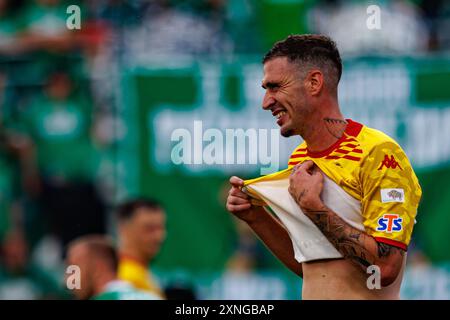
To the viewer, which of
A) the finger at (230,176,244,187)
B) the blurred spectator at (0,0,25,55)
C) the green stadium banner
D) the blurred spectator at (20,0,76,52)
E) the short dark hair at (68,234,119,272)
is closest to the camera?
the finger at (230,176,244,187)

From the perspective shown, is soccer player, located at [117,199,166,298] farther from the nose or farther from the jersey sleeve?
the jersey sleeve

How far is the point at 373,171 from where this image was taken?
17.5 feet

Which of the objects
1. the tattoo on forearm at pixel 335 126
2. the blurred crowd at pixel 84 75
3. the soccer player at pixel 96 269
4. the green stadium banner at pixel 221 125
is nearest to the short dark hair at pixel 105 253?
the soccer player at pixel 96 269

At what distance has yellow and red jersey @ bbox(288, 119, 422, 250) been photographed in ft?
17.3

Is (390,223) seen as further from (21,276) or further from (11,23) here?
(11,23)

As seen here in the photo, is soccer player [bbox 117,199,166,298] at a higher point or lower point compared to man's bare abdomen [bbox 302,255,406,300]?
lower

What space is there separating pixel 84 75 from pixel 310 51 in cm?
711

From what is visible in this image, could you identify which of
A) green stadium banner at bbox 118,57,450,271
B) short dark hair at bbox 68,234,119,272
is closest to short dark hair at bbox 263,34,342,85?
short dark hair at bbox 68,234,119,272

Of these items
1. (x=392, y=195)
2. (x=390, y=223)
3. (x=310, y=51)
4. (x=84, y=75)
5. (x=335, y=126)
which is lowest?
(x=390, y=223)

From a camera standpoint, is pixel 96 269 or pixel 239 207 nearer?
pixel 239 207

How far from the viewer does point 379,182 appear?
17.4 feet

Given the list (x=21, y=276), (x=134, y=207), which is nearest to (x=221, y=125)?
(x=134, y=207)

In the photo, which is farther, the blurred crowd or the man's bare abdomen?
the blurred crowd
